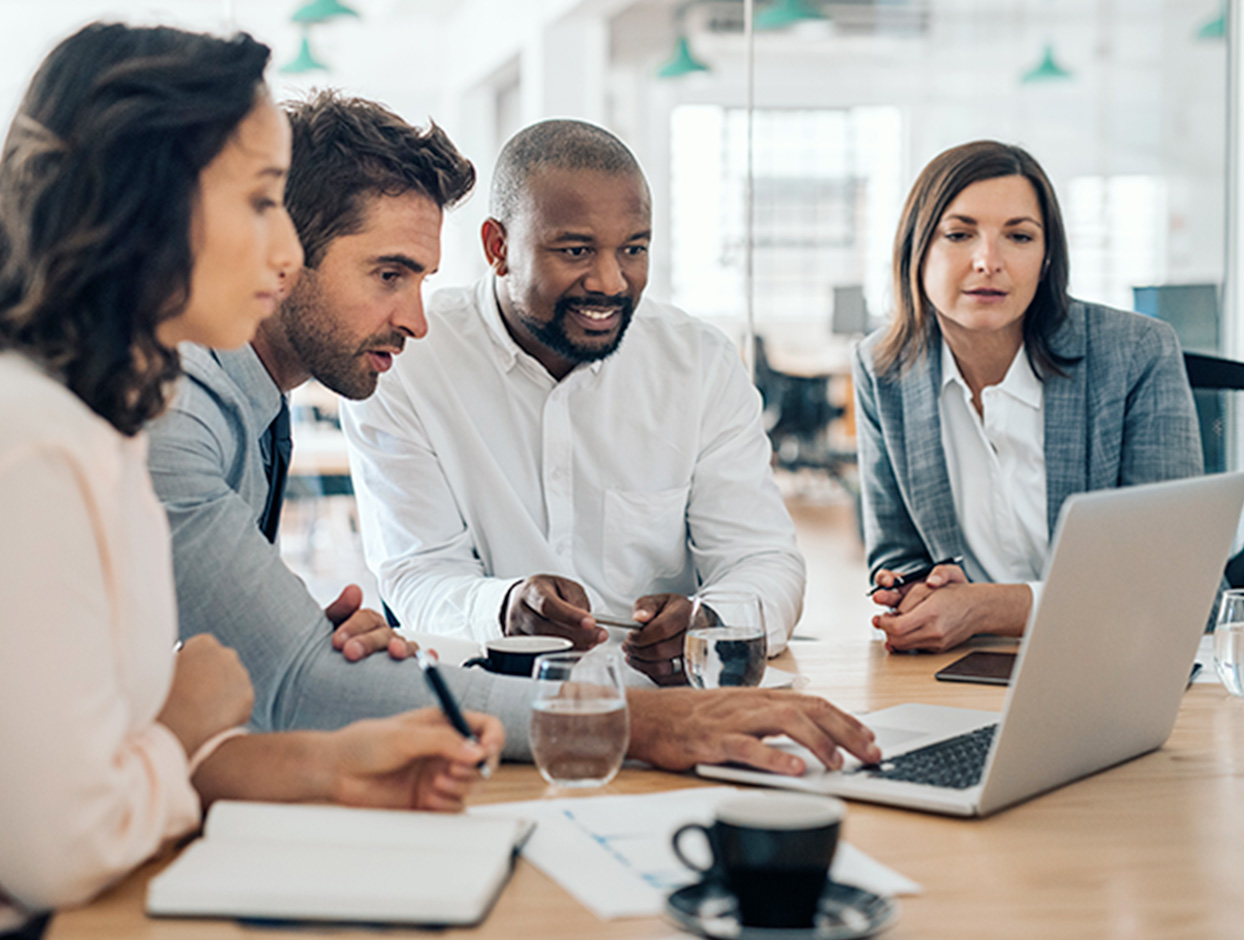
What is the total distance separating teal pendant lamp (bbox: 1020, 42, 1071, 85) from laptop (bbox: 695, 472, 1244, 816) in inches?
133

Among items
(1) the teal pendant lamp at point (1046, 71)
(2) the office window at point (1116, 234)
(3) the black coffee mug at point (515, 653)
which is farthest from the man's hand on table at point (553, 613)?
(1) the teal pendant lamp at point (1046, 71)

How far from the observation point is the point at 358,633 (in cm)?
133

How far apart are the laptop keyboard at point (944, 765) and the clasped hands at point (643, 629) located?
41 centimetres

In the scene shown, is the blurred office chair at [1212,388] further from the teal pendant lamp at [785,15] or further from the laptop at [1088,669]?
the teal pendant lamp at [785,15]

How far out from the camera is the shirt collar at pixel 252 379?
5.20ft

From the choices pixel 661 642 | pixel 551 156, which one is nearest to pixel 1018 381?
pixel 551 156

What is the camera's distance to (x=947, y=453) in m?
2.36

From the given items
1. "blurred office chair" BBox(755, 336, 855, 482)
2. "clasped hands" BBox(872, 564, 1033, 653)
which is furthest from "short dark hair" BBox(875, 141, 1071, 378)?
"blurred office chair" BBox(755, 336, 855, 482)

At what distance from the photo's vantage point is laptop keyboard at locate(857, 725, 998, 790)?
1107mm

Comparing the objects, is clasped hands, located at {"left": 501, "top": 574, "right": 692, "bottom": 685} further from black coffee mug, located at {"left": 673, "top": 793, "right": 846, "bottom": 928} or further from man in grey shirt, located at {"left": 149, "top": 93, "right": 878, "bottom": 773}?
black coffee mug, located at {"left": 673, "top": 793, "right": 846, "bottom": 928}

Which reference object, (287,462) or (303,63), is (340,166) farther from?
(303,63)

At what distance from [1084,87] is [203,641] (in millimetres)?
3844

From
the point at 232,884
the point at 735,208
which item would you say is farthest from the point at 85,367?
the point at 735,208

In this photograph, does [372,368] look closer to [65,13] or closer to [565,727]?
[565,727]
